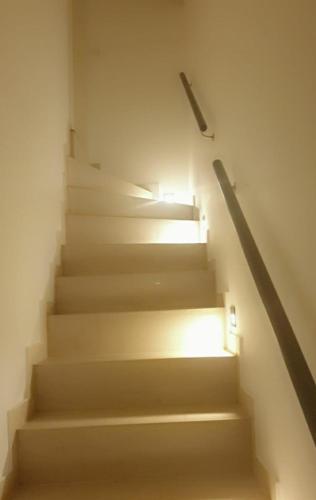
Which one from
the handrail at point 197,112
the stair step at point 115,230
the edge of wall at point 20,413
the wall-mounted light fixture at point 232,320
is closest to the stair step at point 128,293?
the edge of wall at point 20,413

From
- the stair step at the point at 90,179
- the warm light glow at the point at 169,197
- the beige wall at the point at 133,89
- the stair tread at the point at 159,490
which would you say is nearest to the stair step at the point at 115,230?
the stair step at the point at 90,179

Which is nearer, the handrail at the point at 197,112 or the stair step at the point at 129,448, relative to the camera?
Result: the stair step at the point at 129,448

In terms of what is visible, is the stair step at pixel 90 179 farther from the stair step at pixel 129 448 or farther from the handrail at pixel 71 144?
the stair step at pixel 129 448

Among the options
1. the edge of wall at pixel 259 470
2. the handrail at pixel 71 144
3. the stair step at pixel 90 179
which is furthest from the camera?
the handrail at pixel 71 144

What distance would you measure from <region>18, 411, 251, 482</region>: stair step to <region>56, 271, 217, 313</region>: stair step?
84cm

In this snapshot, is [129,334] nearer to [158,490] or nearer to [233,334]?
[233,334]

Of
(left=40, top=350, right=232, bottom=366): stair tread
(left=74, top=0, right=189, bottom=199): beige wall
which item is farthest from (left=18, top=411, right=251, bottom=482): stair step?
(left=74, top=0, right=189, bottom=199): beige wall

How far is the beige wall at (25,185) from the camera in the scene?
172 centimetres

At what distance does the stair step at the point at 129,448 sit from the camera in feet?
5.61

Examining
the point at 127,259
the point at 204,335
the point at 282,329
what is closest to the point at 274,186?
the point at 282,329

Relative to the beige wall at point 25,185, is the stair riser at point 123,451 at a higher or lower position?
lower

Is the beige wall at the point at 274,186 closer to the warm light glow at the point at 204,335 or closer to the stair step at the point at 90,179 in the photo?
the warm light glow at the point at 204,335

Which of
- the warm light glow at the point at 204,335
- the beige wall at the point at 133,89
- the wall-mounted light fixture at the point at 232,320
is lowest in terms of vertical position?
the warm light glow at the point at 204,335

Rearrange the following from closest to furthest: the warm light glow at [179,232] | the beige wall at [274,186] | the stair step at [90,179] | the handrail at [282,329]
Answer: the handrail at [282,329] < the beige wall at [274,186] < the warm light glow at [179,232] < the stair step at [90,179]
